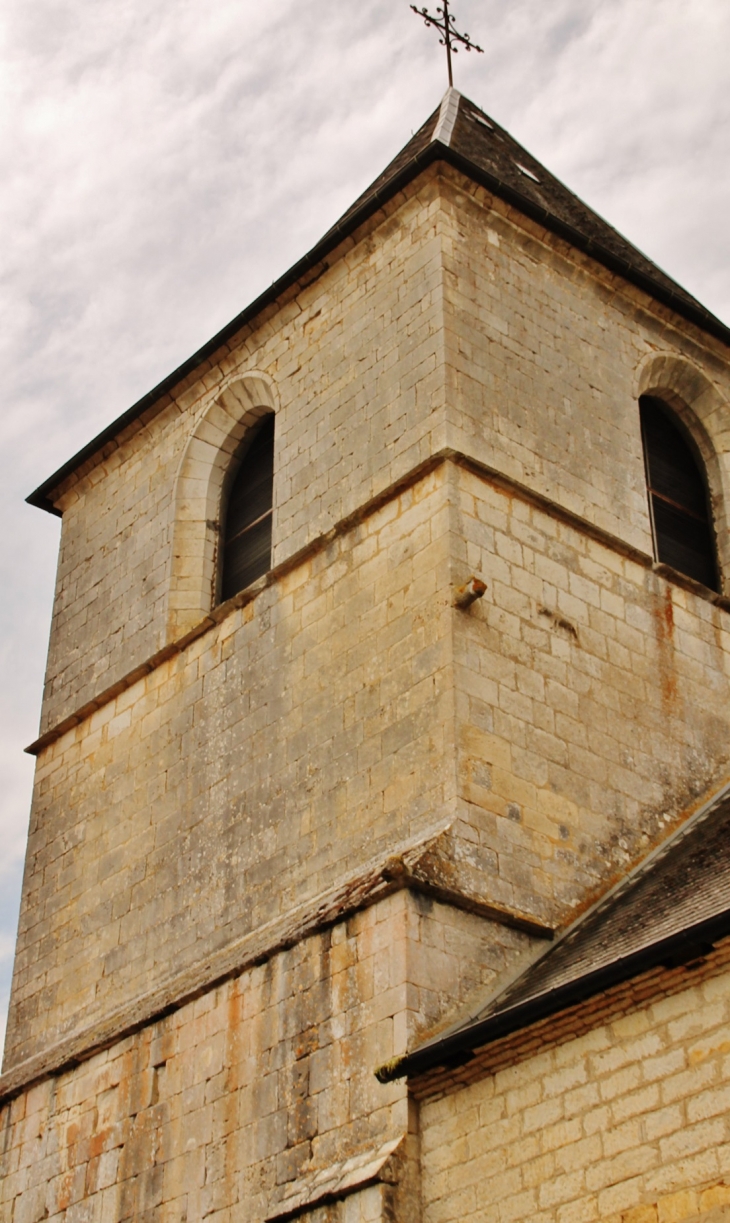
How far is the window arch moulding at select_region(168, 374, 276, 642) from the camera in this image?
11797 mm

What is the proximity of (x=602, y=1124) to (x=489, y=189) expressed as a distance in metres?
6.59

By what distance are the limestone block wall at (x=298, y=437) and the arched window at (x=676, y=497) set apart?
2.01m

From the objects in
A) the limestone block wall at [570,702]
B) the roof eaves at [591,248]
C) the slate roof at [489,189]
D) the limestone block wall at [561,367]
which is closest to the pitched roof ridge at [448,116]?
the slate roof at [489,189]

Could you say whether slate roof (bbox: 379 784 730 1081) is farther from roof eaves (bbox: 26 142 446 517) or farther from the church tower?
roof eaves (bbox: 26 142 446 517)

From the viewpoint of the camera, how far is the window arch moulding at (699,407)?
12.0m

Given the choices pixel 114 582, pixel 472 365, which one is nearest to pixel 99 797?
pixel 114 582

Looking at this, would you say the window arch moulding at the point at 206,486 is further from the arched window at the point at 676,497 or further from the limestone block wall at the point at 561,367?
the arched window at the point at 676,497

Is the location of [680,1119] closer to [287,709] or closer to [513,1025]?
[513,1025]

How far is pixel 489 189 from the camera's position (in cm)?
1131

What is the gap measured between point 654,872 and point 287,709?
7.90 ft

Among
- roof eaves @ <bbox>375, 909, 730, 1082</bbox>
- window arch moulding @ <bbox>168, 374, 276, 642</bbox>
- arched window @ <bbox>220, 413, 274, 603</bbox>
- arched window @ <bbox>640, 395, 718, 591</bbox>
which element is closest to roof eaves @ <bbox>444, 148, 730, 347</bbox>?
arched window @ <bbox>640, 395, 718, 591</bbox>

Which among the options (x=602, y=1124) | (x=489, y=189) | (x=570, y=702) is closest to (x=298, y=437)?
(x=489, y=189)

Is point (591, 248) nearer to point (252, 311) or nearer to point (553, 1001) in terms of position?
point (252, 311)

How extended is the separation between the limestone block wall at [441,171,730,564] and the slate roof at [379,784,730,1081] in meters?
2.53
